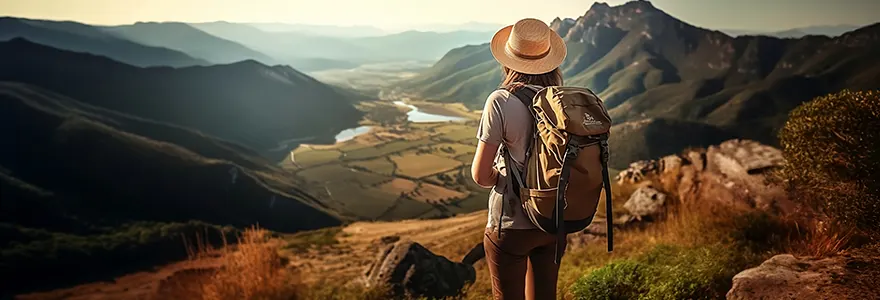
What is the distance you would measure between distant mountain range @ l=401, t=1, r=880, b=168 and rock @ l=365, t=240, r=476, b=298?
64.4 metres

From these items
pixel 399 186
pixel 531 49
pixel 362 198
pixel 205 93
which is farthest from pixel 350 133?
pixel 531 49

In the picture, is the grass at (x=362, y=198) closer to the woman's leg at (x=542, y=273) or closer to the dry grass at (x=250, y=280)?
the dry grass at (x=250, y=280)

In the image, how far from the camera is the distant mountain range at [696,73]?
78312 millimetres

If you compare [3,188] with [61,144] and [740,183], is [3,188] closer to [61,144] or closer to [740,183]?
[61,144]

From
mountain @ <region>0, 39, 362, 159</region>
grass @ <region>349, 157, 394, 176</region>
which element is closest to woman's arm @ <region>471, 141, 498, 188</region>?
grass @ <region>349, 157, 394, 176</region>

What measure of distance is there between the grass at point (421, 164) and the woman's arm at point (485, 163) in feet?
267

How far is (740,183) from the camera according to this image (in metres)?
8.21

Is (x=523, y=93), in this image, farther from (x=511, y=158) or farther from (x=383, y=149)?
(x=383, y=149)

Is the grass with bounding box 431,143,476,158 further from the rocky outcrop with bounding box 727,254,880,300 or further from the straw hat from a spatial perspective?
the straw hat

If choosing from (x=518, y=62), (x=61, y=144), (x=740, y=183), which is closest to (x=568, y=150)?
(x=518, y=62)

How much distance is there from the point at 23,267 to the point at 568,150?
159ft

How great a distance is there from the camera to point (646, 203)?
8797 millimetres

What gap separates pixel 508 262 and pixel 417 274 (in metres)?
4.31

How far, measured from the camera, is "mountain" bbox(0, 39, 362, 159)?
92625mm
